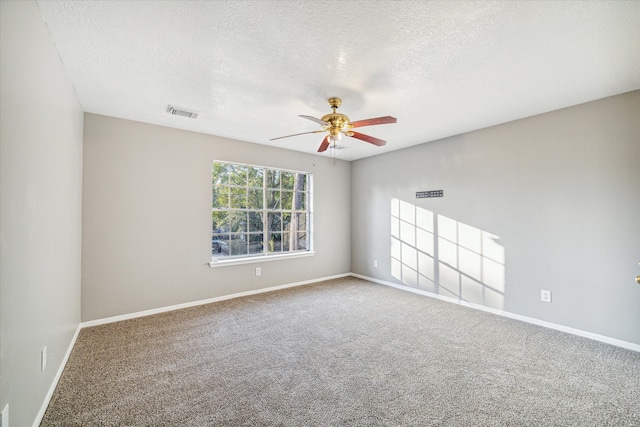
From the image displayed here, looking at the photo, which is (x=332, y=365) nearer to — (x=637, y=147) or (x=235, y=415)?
(x=235, y=415)

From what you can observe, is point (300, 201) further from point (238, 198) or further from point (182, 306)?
point (182, 306)

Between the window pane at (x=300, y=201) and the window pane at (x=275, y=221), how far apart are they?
41 cm

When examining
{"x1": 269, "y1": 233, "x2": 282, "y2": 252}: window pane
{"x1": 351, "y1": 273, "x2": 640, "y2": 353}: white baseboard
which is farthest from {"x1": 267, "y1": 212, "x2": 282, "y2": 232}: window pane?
{"x1": 351, "y1": 273, "x2": 640, "y2": 353}: white baseboard

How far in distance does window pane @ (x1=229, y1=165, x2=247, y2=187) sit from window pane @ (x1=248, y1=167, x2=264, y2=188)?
0.34 feet

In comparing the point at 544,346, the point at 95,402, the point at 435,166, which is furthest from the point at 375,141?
the point at 95,402

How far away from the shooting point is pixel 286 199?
507 cm

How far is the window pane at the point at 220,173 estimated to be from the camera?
4.27 m

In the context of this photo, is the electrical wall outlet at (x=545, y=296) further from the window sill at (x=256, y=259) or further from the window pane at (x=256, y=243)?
the window pane at (x=256, y=243)

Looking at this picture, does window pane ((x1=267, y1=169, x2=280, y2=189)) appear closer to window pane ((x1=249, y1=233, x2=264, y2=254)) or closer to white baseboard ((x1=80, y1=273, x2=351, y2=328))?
window pane ((x1=249, y1=233, x2=264, y2=254))

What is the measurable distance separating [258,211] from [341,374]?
306 cm

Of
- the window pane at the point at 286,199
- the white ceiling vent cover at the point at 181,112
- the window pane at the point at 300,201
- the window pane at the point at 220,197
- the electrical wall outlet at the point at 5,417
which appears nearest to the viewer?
the electrical wall outlet at the point at 5,417

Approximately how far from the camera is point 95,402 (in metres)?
1.89

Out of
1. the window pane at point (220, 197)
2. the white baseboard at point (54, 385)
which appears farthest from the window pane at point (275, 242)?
the white baseboard at point (54, 385)

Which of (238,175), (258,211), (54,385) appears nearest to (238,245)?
(258,211)
